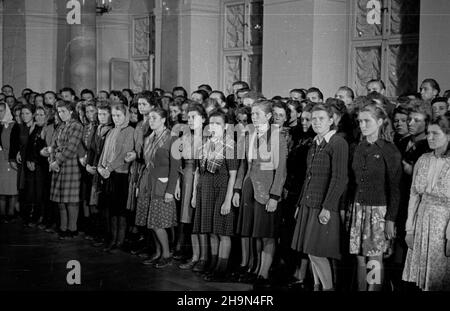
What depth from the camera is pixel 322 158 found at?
4.08 m

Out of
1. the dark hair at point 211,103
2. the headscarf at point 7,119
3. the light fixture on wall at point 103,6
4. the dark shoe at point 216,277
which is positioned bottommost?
the dark shoe at point 216,277

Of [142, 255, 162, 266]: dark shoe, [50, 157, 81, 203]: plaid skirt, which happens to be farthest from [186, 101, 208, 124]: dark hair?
[50, 157, 81, 203]: plaid skirt

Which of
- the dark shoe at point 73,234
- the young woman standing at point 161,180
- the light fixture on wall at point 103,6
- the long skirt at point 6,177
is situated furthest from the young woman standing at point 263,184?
the light fixture on wall at point 103,6

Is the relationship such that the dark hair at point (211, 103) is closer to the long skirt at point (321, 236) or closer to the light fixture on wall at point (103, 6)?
the long skirt at point (321, 236)

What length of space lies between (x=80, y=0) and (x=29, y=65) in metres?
1.55

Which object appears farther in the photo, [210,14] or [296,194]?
[210,14]

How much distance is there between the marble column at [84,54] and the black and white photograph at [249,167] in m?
0.07

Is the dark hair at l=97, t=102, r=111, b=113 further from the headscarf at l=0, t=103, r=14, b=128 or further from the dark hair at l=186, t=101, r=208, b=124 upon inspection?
the headscarf at l=0, t=103, r=14, b=128

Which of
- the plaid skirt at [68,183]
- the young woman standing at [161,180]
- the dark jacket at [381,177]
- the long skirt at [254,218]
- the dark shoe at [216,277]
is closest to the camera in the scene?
the dark jacket at [381,177]

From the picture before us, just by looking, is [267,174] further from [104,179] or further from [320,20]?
[320,20]

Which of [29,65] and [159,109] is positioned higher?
[29,65]

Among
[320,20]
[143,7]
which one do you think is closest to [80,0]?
[143,7]

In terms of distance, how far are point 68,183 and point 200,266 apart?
1846 mm

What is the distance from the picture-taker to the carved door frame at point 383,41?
7.16 metres
